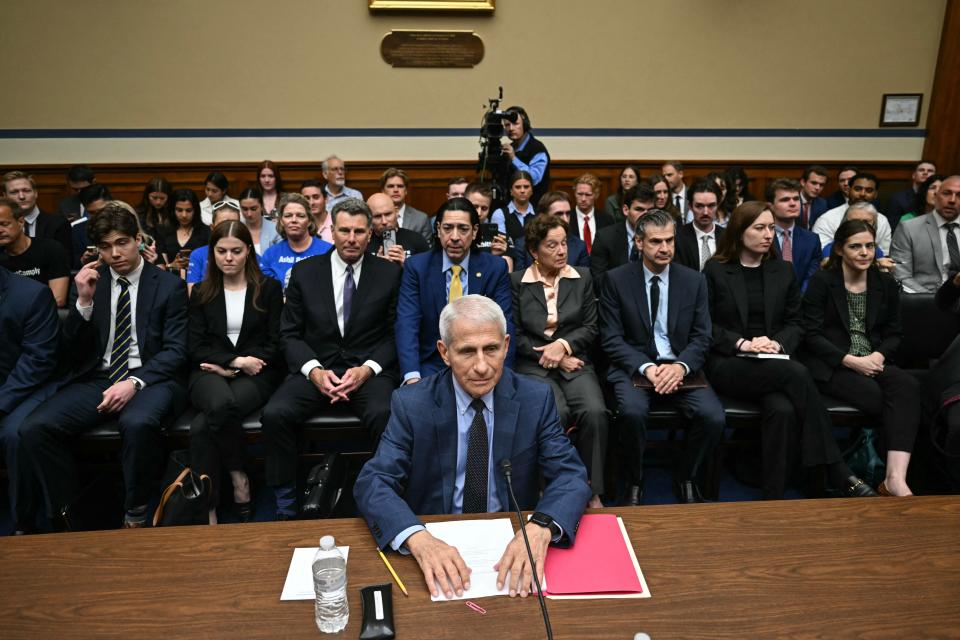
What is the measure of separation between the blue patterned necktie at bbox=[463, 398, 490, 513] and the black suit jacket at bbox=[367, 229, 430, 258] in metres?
2.63

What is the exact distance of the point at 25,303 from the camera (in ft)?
9.77

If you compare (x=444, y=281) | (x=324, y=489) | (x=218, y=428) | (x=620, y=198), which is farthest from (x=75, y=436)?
(x=620, y=198)

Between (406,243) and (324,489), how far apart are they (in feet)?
8.44

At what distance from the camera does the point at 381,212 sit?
4301 mm

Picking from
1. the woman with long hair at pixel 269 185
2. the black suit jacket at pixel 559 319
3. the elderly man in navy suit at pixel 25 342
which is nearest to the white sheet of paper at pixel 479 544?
the black suit jacket at pixel 559 319

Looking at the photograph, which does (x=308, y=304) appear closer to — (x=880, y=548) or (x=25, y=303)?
(x=25, y=303)

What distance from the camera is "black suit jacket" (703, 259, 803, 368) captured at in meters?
3.41

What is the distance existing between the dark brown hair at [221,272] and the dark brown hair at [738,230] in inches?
97.4

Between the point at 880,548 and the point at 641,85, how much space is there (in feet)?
20.9

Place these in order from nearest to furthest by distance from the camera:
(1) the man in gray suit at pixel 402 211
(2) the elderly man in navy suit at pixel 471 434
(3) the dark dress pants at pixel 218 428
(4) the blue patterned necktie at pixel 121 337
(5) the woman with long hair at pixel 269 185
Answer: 1. (2) the elderly man in navy suit at pixel 471 434
2. (3) the dark dress pants at pixel 218 428
3. (4) the blue patterned necktie at pixel 121 337
4. (1) the man in gray suit at pixel 402 211
5. (5) the woman with long hair at pixel 269 185

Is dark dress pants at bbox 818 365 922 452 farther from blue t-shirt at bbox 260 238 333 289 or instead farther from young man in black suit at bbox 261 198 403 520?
blue t-shirt at bbox 260 238 333 289

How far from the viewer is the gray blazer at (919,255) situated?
449 cm

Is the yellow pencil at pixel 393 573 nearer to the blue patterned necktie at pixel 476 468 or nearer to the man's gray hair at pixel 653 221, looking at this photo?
the blue patterned necktie at pixel 476 468

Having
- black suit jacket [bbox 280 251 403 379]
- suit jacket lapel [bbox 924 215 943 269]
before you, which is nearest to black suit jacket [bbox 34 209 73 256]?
black suit jacket [bbox 280 251 403 379]
